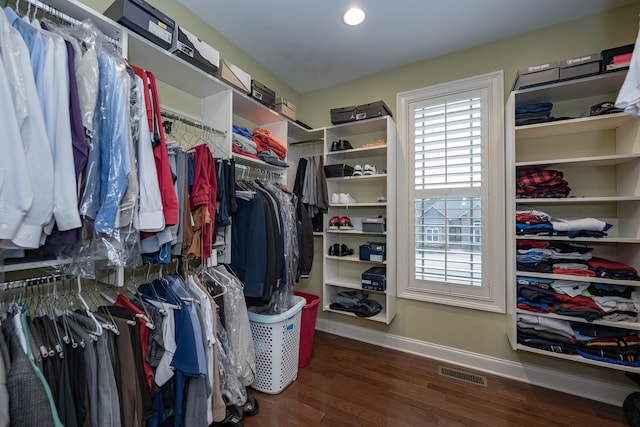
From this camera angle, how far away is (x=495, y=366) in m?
2.16

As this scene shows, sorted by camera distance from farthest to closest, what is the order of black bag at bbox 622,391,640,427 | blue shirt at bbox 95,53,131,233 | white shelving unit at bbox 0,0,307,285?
black bag at bbox 622,391,640,427 → white shelving unit at bbox 0,0,307,285 → blue shirt at bbox 95,53,131,233

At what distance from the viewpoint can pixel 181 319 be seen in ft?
4.40

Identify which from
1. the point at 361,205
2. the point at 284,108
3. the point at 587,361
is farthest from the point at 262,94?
the point at 587,361

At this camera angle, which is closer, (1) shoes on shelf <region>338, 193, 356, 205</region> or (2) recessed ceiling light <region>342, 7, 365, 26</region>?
(2) recessed ceiling light <region>342, 7, 365, 26</region>

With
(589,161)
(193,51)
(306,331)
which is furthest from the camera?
(306,331)

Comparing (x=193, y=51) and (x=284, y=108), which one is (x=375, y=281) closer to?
(x=284, y=108)

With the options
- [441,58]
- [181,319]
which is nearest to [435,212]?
[441,58]

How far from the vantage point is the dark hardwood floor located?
1637mm

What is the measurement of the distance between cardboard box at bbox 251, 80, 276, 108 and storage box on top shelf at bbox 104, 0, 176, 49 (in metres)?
0.65

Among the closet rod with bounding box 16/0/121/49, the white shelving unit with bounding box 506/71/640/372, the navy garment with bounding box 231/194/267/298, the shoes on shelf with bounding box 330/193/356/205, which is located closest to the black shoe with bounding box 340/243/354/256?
the shoes on shelf with bounding box 330/193/356/205

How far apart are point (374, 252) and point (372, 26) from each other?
187 cm

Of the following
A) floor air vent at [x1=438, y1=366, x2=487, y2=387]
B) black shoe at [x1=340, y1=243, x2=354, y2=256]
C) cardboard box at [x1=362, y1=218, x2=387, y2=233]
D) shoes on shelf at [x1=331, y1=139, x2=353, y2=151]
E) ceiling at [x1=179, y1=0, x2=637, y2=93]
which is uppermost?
ceiling at [x1=179, y1=0, x2=637, y2=93]

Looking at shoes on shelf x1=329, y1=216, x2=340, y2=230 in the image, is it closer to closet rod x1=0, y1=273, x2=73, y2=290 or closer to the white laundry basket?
the white laundry basket

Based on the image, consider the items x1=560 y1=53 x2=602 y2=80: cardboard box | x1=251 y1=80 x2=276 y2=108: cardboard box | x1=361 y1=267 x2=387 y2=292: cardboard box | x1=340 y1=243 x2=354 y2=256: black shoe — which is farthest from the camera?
x1=340 y1=243 x2=354 y2=256: black shoe
